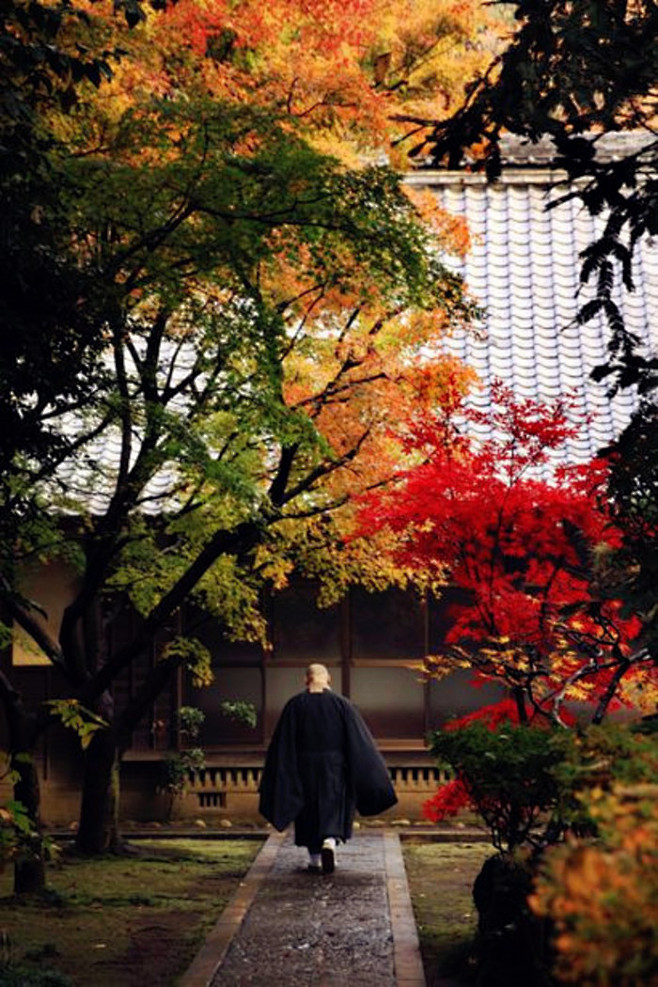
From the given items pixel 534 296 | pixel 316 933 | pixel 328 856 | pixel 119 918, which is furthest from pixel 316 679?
pixel 534 296

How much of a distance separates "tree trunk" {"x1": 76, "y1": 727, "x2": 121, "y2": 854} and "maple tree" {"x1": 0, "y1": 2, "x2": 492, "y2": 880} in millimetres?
24

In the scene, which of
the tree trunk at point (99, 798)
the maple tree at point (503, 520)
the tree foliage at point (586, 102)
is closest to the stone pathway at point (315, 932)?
the tree trunk at point (99, 798)

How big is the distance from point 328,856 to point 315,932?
3841 millimetres

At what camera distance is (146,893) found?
1422 centimetres

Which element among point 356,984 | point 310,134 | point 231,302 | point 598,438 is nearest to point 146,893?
point 356,984

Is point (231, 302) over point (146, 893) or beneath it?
over

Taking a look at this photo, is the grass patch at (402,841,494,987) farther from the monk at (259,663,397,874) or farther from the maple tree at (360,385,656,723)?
the maple tree at (360,385,656,723)

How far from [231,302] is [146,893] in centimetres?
567

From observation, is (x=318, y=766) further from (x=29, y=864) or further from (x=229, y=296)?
(x=229, y=296)

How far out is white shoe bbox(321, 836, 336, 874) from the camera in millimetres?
15625

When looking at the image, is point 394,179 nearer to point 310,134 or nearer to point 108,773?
point 310,134

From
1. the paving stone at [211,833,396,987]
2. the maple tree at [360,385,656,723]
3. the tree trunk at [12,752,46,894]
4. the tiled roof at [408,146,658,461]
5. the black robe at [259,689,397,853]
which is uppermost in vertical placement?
the tiled roof at [408,146,658,461]

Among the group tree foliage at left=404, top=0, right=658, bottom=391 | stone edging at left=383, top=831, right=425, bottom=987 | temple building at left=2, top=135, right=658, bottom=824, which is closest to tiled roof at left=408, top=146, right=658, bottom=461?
temple building at left=2, top=135, right=658, bottom=824

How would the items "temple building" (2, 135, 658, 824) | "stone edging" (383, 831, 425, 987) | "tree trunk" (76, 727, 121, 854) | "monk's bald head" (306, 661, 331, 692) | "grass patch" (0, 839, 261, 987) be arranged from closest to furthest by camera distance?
"stone edging" (383, 831, 425, 987), "grass patch" (0, 839, 261, 987), "monk's bald head" (306, 661, 331, 692), "tree trunk" (76, 727, 121, 854), "temple building" (2, 135, 658, 824)
